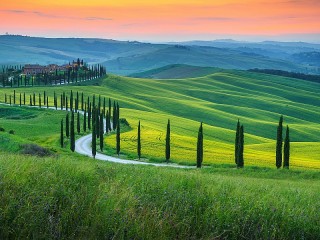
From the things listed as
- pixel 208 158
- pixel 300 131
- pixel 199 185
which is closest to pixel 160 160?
pixel 208 158

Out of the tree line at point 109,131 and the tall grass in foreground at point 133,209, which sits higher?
the tall grass in foreground at point 133,209

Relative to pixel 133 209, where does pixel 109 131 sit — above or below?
below

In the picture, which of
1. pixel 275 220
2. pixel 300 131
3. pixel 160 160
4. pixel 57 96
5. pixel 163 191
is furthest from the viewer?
pixel 57 96

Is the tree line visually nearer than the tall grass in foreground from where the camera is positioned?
No

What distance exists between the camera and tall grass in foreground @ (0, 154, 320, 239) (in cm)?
977

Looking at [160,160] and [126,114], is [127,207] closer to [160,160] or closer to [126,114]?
[160,160]

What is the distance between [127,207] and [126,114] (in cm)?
13016

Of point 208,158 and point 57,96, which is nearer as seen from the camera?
point 208,158

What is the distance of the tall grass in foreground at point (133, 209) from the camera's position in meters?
9.77

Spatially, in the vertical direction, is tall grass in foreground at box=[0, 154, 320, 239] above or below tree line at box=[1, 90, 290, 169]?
above

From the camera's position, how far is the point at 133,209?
10406mm

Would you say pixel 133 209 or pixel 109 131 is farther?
pixel 109 131

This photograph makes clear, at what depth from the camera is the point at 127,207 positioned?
34.4 feet

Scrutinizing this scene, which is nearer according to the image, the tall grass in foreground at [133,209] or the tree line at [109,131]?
the tall grass in foreground at [133,209]
